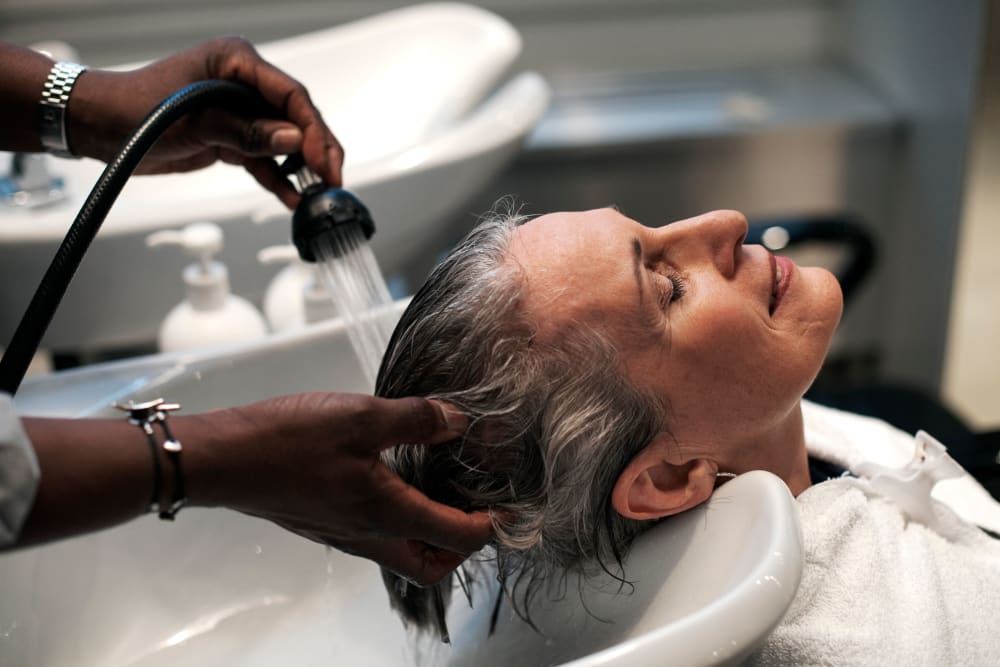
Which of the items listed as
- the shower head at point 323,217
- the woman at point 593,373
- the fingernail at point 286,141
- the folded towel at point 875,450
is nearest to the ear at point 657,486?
the woman at point 593,373

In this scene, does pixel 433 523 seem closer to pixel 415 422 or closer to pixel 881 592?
pixel 415 422

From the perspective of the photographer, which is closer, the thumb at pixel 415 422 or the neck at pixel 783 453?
the thumb at pixel 415 422

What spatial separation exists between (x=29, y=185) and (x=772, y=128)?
1.58m

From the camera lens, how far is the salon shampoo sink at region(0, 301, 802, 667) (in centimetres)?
93

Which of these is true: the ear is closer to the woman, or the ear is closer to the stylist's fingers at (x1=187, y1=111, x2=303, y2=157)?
the woman

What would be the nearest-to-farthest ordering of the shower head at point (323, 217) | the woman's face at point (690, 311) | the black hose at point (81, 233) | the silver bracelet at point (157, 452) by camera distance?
the silver bracelet at point (157, 452) < the black hose at point (81, 233) < the woman's face at point (690, 311) < the shower head at point (323, 217)

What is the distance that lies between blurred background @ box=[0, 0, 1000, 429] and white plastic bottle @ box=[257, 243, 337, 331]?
0.79 meters

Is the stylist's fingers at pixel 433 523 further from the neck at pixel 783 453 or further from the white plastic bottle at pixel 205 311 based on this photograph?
the white plastic bottle at pixel 205 311

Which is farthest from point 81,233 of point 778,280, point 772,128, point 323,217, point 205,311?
point 772,128

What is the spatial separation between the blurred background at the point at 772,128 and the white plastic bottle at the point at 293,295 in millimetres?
789

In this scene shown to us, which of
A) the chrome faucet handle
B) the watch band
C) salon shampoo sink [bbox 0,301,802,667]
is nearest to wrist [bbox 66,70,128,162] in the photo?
the watch band

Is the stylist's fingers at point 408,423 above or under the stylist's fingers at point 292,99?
under

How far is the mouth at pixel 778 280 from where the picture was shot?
41.6 inches

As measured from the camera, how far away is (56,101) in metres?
1.12
